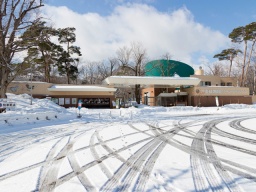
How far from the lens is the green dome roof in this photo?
50.8m

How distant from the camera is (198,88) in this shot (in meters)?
40.8

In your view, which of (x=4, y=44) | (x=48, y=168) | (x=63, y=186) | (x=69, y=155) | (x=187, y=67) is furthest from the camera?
(x=187, y=67)

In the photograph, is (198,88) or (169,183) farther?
(198,88)

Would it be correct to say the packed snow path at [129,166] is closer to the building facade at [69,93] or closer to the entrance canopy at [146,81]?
the entrance canopy at [146,81]

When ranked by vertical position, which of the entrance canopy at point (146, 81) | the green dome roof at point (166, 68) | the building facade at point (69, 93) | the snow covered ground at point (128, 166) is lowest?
the snow covered ground at point (128, 166)

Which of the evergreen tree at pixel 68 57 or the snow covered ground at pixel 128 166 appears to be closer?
the snow covered ground at pixel 128 166

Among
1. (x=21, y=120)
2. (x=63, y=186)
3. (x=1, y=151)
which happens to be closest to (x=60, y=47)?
(x=21, y=120)

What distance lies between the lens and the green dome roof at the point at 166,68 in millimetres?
50781

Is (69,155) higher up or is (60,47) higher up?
(60,47)

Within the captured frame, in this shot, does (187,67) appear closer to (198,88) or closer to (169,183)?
(198,88)

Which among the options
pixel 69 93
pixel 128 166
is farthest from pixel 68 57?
pixel 128 166

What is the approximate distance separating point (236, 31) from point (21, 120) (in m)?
50.7

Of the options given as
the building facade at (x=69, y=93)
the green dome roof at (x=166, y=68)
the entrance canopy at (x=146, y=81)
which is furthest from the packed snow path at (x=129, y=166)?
the green dome roof at (x=166, y=68)

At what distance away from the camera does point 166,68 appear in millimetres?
51312
